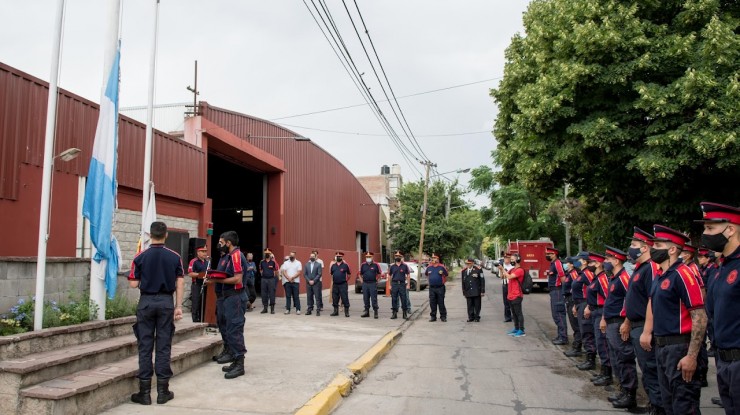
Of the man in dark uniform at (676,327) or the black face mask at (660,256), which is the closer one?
the man in dark uniform at (676,327)

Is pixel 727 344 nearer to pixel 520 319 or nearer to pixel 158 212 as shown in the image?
pixel 520 319

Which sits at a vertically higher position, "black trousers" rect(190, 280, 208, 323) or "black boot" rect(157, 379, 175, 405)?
"black trousers" rect(190, 280, 208, 323)

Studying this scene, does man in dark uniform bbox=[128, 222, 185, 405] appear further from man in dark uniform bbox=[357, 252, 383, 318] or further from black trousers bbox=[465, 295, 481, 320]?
black trousers bbox=[465, 295, 481, 320]

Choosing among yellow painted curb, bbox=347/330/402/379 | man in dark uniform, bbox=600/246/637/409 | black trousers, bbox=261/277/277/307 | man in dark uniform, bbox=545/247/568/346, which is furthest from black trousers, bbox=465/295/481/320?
man in dark uniform, bbox=600/246/637/409

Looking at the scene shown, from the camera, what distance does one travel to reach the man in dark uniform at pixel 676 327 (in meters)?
4.38

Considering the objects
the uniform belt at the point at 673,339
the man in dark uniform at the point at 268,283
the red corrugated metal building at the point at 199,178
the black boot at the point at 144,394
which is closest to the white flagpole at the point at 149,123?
the red corrugated metal building at the point at 199,178

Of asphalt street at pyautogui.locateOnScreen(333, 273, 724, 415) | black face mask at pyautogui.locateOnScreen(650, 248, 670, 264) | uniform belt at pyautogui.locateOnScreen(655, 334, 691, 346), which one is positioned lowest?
asphalt street at pyautogui.locateOnScreen(333, 273, 724, 415)

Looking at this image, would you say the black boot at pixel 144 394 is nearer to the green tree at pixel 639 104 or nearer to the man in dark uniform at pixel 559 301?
the man in dark uniform at pixel 559 301

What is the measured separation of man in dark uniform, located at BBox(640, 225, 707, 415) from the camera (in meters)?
4.38

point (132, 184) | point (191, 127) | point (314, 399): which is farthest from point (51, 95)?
point (191, 127)

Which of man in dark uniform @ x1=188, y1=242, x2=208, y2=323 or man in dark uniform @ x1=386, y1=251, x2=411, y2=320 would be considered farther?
man in dark uniform @ x1=386, y1=251, x2=411, y2=320

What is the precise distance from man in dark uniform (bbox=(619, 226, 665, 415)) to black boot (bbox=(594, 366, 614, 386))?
1.65m

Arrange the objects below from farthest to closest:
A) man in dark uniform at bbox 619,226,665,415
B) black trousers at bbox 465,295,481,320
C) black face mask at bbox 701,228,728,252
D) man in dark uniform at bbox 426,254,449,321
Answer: black trousers at bbox 465,295,481,320 → man in dark uniform at bbox 426,254,449,321 → man in dark uniform at bbox 619,226,665,415 → black face mask at bbox 701,228,728,252

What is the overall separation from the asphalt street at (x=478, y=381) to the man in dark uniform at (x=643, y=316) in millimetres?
900
